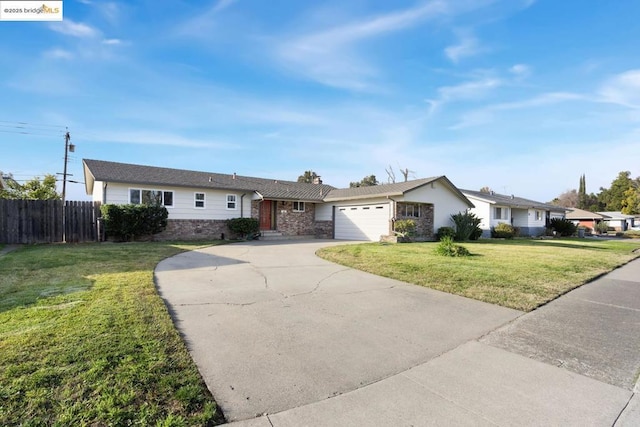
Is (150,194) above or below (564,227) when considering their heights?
above

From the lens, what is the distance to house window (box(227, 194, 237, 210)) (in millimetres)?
19344

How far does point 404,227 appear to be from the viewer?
704 inches

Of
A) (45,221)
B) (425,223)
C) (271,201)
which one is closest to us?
(45,221)

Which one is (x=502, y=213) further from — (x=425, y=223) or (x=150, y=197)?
(x=150, y=197)

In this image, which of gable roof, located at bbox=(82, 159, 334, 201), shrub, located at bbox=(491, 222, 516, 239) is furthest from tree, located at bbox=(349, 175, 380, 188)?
shrub, located at bbox=(491, 222, 516, 239)

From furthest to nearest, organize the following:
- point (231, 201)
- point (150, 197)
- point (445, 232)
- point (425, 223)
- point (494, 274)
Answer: point (425, 223) → point (445, 232) → point (231, 201) → point (150, 197) → point (494, 274)

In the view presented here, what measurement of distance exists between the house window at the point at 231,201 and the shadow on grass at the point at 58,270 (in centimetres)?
819

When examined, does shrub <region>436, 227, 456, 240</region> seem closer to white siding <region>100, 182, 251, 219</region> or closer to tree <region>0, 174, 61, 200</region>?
white siding <region>100, 182, 251, 219</region>

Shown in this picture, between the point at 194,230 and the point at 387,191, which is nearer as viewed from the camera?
the point at 194,230

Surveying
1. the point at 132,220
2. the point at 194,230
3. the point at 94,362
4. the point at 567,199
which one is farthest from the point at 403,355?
the point at 567,199

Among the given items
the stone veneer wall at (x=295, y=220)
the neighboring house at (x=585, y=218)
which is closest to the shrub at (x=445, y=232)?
the stone veneer wall at (x=295, y=220)

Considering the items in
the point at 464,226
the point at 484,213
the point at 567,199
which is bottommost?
the point at 464,226

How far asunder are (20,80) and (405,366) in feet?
51.2

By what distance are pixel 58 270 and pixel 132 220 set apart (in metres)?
8.27
